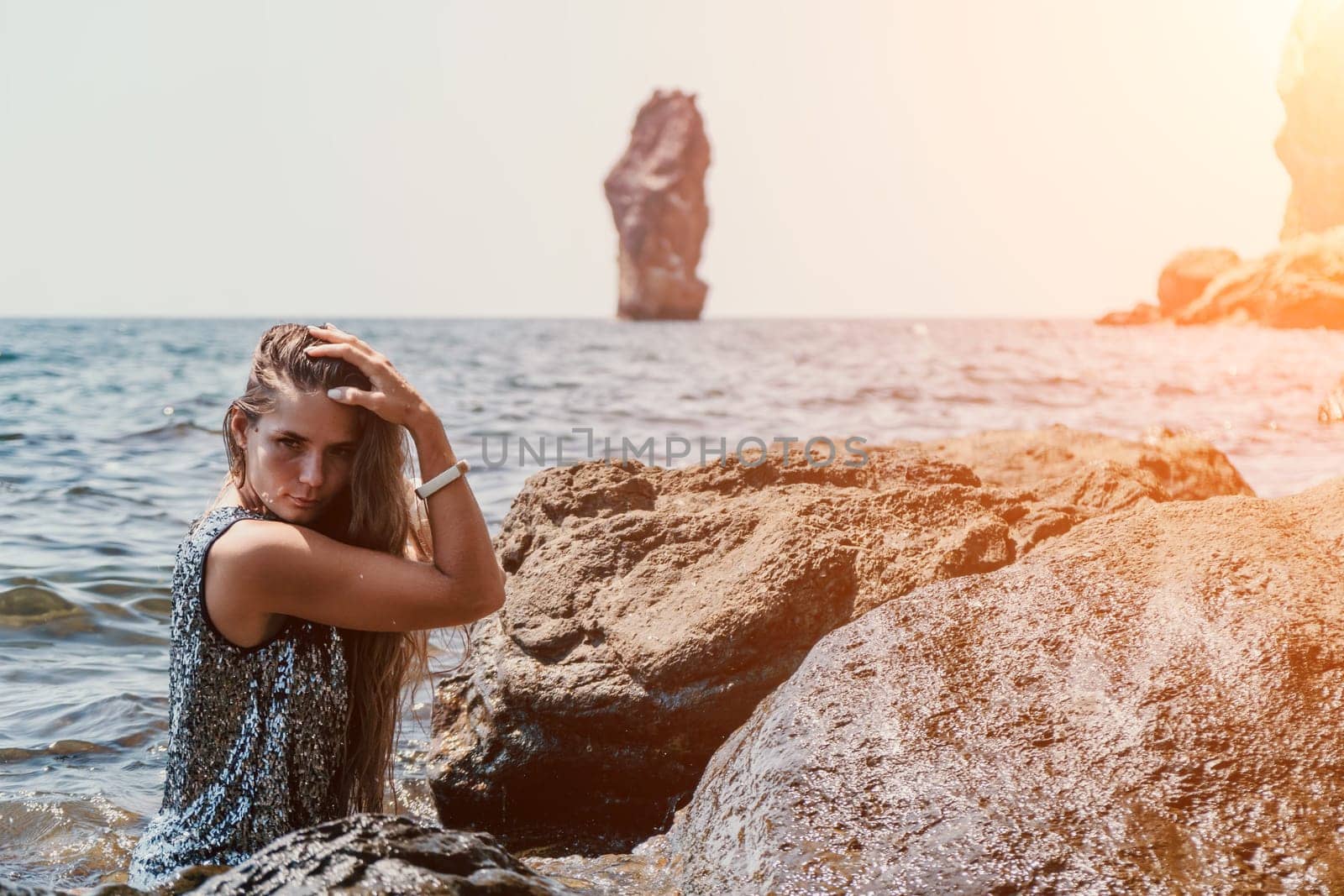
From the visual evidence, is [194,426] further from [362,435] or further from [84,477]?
[362,435]

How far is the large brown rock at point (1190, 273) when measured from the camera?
68875 millimetres

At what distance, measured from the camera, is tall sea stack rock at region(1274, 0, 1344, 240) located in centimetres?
6366

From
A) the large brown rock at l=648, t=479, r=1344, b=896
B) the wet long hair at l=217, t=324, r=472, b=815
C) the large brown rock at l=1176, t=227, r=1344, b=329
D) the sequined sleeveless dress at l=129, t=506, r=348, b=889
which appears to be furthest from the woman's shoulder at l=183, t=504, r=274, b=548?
the large brown rock at l=1176, t=227, r=1344, b=329

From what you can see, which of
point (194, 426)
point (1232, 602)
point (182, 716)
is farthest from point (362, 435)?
point (194, 426)

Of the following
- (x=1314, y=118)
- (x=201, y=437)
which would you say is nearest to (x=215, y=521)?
(x=201, y=437)

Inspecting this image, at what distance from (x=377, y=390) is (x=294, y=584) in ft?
1.46

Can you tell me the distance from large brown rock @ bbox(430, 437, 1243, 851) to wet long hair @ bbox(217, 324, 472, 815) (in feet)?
1.80

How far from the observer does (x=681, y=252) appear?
82125 millimetres

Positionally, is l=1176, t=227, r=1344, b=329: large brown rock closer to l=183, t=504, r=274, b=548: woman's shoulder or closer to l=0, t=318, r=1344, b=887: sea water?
l=0, t=318, r=1344, b=887: sea water

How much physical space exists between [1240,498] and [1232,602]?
2.02ft

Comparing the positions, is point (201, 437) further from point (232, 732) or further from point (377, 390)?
point (377, 390)

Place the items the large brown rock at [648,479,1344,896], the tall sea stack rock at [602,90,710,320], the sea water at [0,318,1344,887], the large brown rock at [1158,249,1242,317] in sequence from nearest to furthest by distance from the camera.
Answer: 1. the large brown rock at [648,479,1344,896]
2. the sea water at [0,318,1344,887]
3. the large brown rock at [1158,249,1242,317]
4. the tall sea stack rock at [602,90,710,320]

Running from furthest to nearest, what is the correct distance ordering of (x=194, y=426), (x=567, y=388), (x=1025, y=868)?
(x=567, y=388)
(x=194, y=426)
(x=1025, y=868)

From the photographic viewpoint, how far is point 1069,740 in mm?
2162
